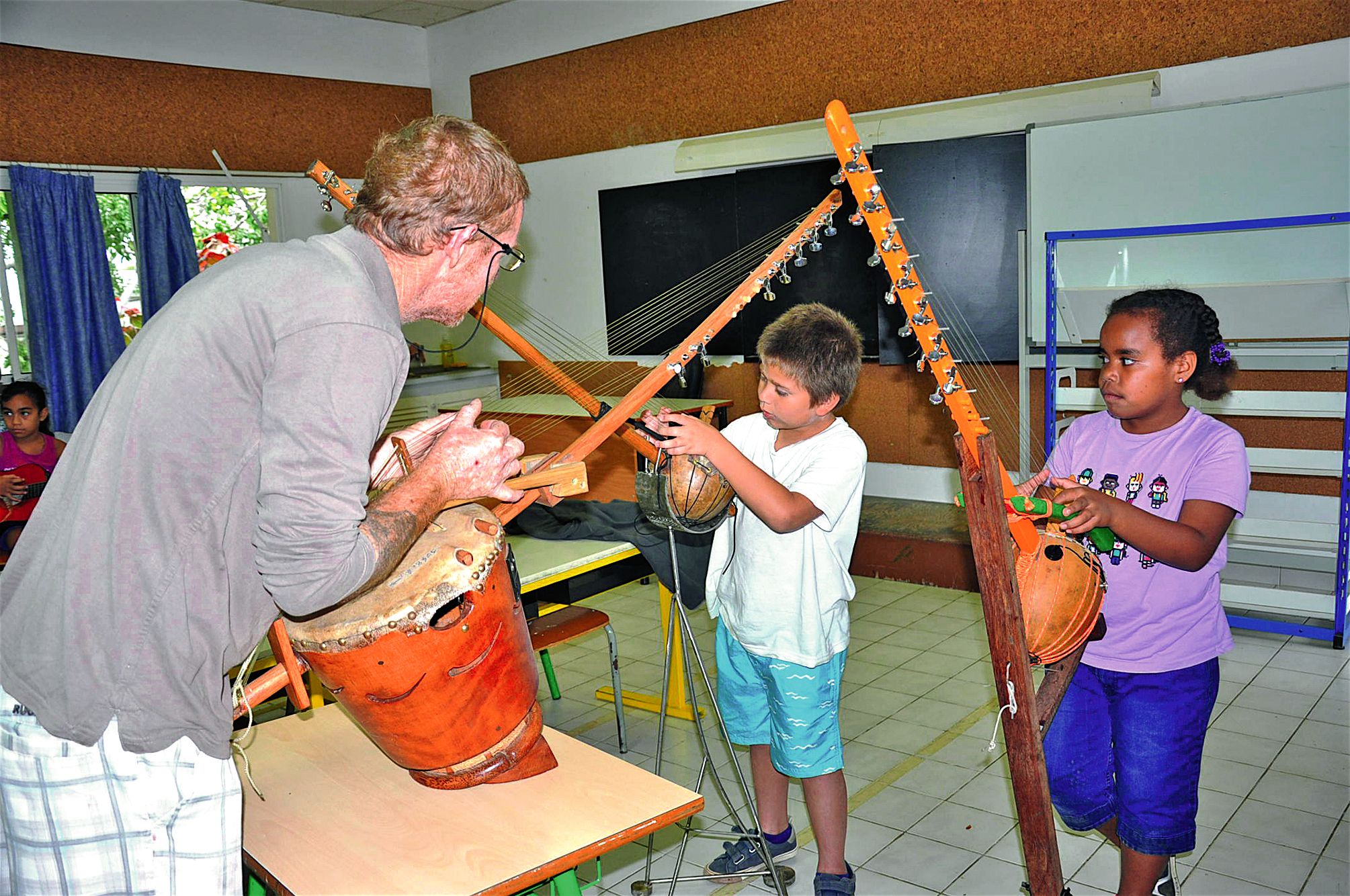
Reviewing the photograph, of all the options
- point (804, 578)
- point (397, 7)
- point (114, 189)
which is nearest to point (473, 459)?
point (804, 578)

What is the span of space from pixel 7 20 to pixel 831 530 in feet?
17.6

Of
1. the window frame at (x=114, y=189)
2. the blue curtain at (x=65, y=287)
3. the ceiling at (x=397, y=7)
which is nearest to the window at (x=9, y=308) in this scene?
the window frame at (x=114, y=189)

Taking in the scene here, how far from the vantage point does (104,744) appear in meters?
1.12

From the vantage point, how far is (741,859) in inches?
94.2

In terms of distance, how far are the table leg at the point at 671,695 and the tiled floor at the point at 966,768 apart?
0.14 feet

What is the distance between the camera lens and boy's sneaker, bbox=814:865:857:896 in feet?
7.02

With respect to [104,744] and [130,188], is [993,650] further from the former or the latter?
[130,188]

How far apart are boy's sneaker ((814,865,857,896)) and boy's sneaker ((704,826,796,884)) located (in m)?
0.20

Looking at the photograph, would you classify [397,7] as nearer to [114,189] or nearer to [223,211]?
[223,211]

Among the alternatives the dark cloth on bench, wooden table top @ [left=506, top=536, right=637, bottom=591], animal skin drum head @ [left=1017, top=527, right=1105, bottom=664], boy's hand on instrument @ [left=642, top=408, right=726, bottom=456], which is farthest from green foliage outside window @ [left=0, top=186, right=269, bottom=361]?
animal skin drum head @ [left=1017, top=527, right=1105, bottom=664]

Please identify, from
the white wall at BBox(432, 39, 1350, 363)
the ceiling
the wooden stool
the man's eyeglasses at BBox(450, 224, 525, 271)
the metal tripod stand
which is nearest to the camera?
the man's eyeglasses at BBox(450, 224, 525, 271)

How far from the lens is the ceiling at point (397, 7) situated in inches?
249

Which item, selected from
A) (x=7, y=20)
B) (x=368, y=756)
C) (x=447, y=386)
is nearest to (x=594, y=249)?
(x=447, y=386)

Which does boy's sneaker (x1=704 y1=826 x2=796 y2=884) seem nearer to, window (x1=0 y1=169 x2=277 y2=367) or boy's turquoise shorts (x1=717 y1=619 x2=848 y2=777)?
boy's turquoise shorts (x1=717 y1=619 x2=848 y2=777)
